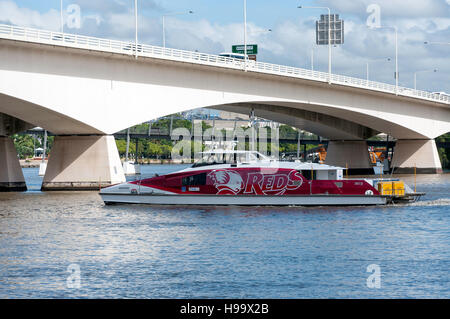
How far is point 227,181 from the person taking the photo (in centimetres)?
4159

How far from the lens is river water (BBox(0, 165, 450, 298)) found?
2120cm

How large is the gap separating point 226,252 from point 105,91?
2935cm

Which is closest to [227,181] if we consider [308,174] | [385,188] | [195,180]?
[195,180]

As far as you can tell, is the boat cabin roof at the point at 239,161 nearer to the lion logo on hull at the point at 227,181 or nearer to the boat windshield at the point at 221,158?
the boat windshield at the point at 221,158

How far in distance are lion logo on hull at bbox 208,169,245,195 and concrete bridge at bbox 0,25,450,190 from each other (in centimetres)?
1469

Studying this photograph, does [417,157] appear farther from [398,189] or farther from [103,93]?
[398,189]

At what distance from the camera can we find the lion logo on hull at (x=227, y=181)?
136 ft

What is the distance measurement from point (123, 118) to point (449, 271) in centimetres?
3610

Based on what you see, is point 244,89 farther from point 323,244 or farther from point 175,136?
point 175,136

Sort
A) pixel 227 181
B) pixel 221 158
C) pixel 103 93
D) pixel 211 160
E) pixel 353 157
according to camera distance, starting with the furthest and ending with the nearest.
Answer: pixel 353 157 < pixel 103 93 < pixel 211 160 < pixel 221 158 < pixel 227 181

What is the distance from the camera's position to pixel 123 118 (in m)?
55.9

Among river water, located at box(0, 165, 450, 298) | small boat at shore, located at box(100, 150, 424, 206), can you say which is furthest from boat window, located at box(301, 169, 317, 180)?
river water, located at box(0, 165, 450, 298)

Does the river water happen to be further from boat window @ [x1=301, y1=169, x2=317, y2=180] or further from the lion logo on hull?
boat window @ [x1=301, y1=169, x2=317, y2=180]
